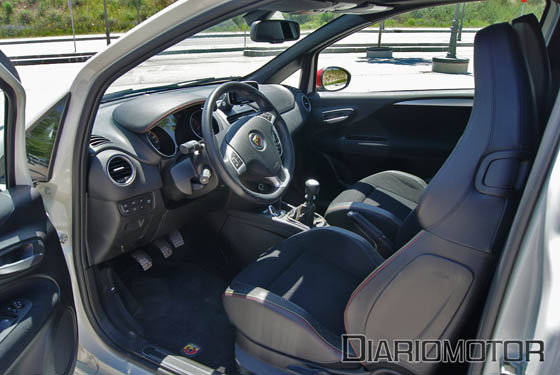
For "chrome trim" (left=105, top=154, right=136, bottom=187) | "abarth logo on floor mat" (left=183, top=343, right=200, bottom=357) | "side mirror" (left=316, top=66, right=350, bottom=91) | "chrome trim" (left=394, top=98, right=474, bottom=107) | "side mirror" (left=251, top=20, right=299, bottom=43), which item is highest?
"side mirror" (left=251, top=20, right=299, bottom=43)

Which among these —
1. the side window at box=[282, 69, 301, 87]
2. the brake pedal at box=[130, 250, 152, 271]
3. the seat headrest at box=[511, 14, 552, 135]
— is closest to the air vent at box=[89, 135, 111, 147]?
the brake pedal at box=[130, 250, 152, 271]

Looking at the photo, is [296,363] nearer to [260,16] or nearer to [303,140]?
[260,16]

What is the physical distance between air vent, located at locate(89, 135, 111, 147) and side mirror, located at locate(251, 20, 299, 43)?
993 millimetres

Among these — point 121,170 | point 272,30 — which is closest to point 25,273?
point 121,170

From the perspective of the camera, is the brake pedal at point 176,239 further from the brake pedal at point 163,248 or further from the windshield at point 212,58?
the windshield at point 212,58

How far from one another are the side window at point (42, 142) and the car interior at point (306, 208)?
0.16 meters

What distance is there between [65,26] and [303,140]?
63.6 ft

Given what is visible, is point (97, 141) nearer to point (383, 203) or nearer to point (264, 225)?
point (264, 225)

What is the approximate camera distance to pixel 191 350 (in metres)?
1.99

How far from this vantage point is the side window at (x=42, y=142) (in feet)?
5.21

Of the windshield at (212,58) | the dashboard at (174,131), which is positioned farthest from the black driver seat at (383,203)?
the windshield at (212,58)

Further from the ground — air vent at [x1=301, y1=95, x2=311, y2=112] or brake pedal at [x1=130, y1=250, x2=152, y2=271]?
air vent at [x1=301, y1=95, x2=311, y2=112]

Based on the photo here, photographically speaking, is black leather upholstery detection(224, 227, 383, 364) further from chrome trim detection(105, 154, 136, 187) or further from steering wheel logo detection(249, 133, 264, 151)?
chrome trim detection(105, 154, 136, 187)

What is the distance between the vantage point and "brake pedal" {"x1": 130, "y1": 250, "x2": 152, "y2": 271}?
2242 millimetres
